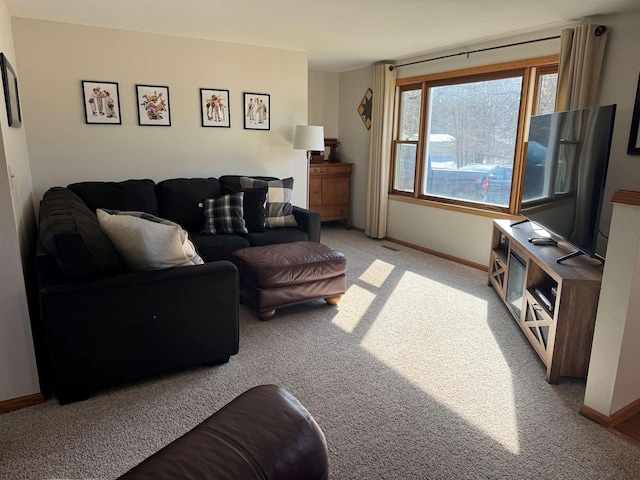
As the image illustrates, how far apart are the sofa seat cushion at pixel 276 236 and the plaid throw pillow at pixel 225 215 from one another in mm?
150

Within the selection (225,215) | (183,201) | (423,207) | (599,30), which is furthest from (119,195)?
(599,30)

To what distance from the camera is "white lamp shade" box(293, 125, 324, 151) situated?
4648mm

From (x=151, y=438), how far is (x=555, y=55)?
405 centimetres

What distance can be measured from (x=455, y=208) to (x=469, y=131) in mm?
827

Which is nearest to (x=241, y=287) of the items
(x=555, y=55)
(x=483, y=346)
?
(x=483, y=346)

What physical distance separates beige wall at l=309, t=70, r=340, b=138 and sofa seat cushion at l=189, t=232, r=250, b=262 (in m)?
3.13

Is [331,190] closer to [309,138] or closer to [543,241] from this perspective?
[309,138]

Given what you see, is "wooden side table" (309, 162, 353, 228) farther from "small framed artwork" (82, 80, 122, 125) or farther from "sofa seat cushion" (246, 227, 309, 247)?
"small framed artwork" (82, 80, 122, 125)

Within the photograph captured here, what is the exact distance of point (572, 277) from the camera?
231 centimetres

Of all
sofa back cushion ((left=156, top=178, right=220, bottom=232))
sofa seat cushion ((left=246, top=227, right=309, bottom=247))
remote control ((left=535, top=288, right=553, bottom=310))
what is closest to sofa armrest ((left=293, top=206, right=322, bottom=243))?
sofa seat cushion ((left=246, top=227, right=309, bottom=247))

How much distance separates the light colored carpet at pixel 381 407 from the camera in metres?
1.79

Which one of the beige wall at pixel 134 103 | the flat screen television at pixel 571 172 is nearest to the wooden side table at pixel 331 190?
the beige wall at pixel 134 103

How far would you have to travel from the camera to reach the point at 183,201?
13.0 feet

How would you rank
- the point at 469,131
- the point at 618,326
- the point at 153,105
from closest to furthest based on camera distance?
the point at 618,326 < the point at 153,105 < the point at 469,131
